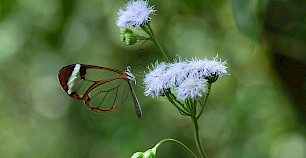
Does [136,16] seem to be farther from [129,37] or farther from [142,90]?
[142,90]

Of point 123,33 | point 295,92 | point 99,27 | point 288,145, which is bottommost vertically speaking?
point 123,33

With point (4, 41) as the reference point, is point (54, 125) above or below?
below

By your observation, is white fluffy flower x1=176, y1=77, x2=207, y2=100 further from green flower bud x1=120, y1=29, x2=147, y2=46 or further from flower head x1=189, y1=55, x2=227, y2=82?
green flower bud x1=120, y1=29, x2=147, y2=46

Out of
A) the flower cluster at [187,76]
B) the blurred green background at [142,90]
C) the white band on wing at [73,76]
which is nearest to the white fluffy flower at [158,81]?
the flower cluster at [187,76]

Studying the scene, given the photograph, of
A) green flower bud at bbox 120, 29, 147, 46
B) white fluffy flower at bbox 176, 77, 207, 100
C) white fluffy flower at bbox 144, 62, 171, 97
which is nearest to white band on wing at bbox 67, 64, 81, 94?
green flower bud at bbox 120, 29, 147, 46

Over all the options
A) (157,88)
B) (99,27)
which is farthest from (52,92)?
(157,88)

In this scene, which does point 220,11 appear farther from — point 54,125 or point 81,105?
point 54,125
